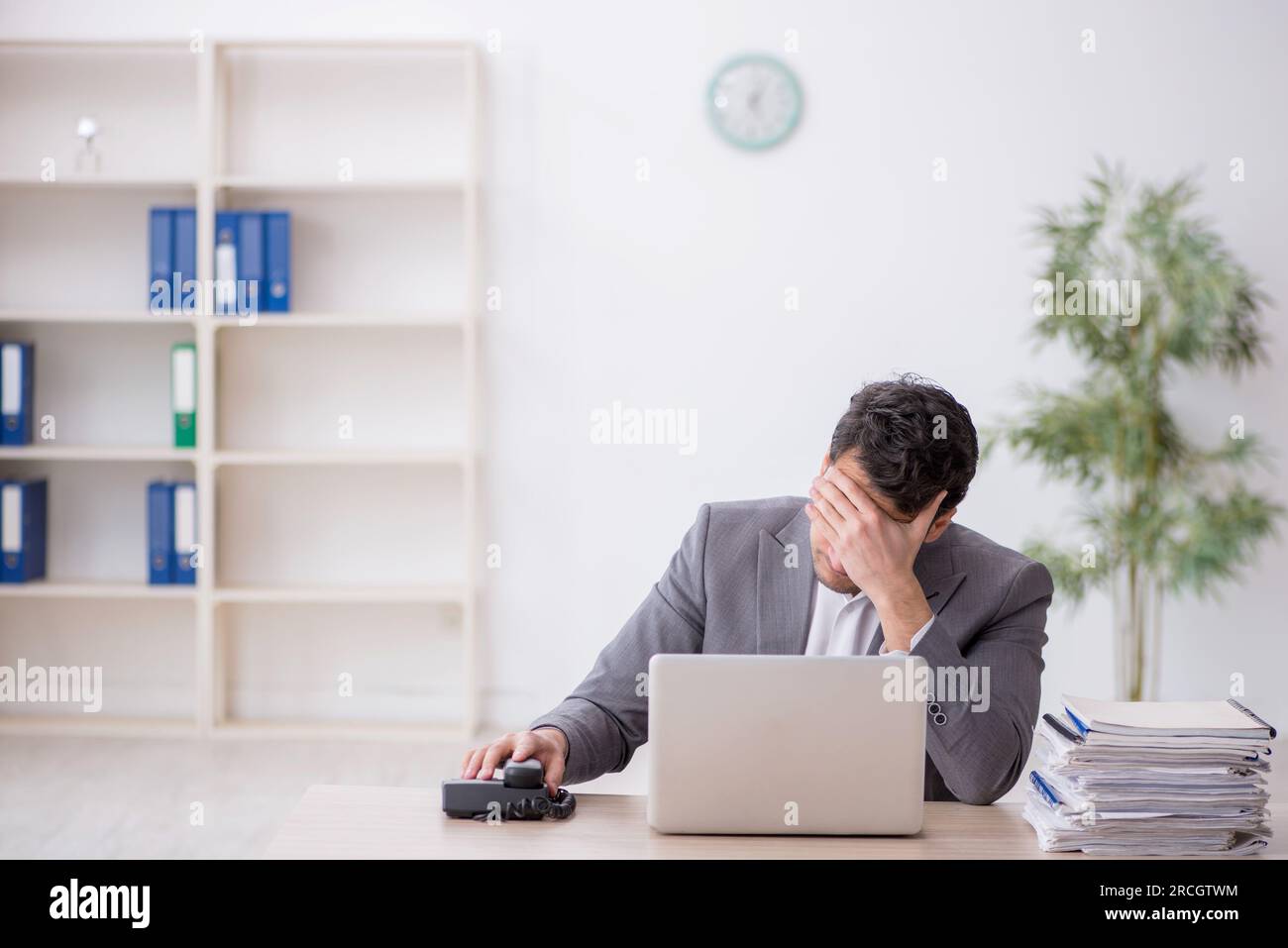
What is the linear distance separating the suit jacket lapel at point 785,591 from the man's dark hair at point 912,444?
199 mm

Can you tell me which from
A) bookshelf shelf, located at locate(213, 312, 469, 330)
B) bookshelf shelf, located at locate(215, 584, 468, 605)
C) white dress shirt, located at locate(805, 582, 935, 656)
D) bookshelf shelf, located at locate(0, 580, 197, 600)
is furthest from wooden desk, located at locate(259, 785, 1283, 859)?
bookshelf shelf, located at locate(0, 580, 197, 600)

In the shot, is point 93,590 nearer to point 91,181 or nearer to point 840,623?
point 91,181

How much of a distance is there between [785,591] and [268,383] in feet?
9.17

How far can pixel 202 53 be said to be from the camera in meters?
3.90

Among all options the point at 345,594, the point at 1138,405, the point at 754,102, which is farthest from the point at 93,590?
the point at 1138,405

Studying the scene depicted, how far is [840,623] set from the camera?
6.18ft

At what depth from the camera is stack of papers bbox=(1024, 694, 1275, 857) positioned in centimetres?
135

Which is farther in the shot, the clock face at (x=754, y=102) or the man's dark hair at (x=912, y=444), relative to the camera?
the clock face at (x=754, y=102)

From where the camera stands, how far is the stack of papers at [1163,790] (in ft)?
4.43

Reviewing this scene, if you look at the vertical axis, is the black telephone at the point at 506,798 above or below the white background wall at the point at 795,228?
below

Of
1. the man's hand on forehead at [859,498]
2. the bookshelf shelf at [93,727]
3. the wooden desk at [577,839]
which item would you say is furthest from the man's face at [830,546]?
the bookshelf shelf at [93,727]

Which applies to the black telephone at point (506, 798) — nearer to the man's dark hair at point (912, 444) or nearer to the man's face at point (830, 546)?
the man's face at point (830, 546)
